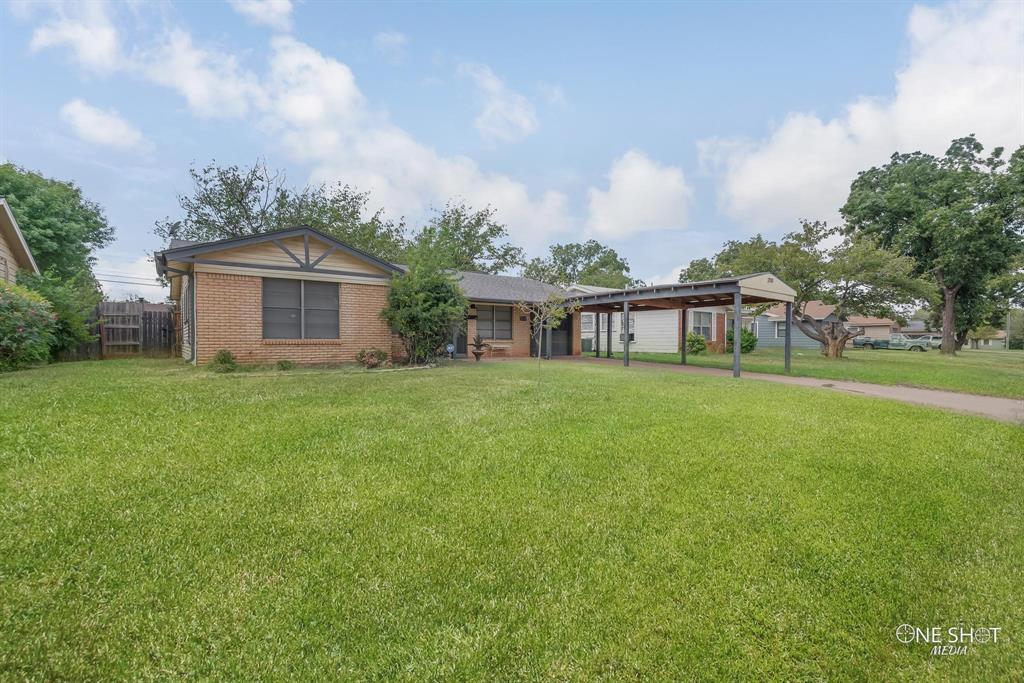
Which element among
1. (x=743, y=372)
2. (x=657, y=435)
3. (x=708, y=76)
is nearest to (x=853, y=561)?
(x=657, y=435)

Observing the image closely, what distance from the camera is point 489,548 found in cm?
273

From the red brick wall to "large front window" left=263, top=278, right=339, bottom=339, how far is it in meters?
0.17

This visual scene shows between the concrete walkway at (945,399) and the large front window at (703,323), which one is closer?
the concrete walkway at (945,399)

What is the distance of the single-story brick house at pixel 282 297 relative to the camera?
32.8ft

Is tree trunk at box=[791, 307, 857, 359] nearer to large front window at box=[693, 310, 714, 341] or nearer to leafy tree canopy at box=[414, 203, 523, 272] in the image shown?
large front window at box=[693, 310, 714, 341]

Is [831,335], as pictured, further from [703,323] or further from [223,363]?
[223,363]

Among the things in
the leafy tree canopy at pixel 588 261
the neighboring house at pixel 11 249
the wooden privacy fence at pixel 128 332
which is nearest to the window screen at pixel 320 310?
the wooden privacy fence at pixel 128 332

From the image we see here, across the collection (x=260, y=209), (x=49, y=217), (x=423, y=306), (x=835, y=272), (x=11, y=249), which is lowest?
(x=423, y=306)

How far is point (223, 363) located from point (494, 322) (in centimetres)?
931

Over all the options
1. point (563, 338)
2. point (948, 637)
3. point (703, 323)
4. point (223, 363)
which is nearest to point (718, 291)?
point (563, 338)

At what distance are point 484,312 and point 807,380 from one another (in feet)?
34.5

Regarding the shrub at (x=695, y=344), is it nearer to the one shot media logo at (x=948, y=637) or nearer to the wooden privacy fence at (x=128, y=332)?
the one shot media logo at (x=948, y=637)

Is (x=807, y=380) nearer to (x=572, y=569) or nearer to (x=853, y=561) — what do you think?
(x=853, y=561)

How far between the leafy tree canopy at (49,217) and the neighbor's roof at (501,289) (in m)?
15.4
